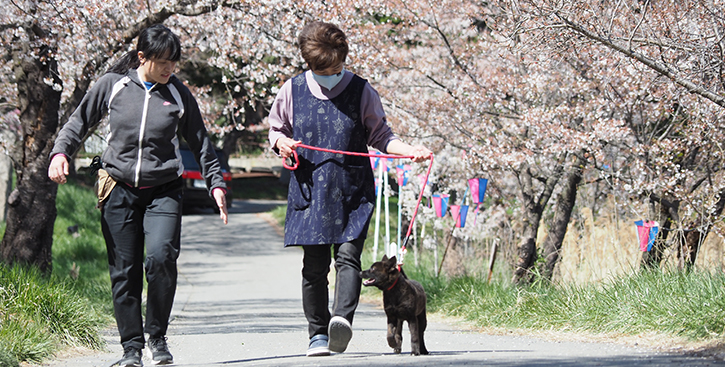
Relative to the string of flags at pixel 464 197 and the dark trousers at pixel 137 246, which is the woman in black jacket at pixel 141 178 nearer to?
the dark trousers at pixel 137 246

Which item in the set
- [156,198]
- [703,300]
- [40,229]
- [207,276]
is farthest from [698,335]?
[207,276]

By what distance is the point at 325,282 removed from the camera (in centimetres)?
426

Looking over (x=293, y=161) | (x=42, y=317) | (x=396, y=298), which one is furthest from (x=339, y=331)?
(x=42, y=317)

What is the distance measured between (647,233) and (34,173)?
5917 mm

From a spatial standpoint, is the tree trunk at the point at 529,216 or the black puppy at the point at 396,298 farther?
the tree trunk at the point at 529,216

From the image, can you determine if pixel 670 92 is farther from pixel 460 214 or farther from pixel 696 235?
pixel 460 214

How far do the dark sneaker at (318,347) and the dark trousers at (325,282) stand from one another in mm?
27

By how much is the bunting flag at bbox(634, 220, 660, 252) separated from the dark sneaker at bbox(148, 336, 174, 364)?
188 inches

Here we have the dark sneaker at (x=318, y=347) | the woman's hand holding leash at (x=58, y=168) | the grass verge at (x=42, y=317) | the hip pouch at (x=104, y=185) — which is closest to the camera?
the woman's hand holding leash at (x=58, y=168)

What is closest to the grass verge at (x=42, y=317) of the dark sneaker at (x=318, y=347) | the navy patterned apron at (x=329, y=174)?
the dark sneaker at (x=318, y=347)

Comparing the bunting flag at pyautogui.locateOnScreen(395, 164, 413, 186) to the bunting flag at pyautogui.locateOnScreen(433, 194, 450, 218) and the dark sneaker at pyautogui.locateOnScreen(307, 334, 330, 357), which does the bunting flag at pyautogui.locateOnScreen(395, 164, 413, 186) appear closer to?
the bunting flag at pyautogui.locateOnScreen(433, 194, 450, 218)

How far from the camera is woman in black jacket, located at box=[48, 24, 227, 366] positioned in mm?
3830

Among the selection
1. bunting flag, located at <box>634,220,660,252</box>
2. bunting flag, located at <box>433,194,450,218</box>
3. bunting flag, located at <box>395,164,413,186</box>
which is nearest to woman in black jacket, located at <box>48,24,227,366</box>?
bunting flag, located at <box>634,220,660,252</box>

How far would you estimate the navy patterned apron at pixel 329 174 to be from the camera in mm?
4027
